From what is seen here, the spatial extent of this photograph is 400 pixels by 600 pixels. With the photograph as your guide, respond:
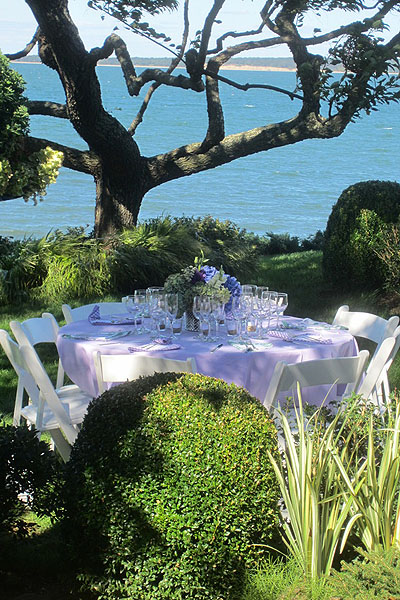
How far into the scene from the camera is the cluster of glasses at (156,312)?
511cm

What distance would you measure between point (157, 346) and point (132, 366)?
2.05 ft

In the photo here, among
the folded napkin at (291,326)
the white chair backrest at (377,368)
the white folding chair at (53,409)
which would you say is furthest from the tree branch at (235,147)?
the white folding chair at (53,409)

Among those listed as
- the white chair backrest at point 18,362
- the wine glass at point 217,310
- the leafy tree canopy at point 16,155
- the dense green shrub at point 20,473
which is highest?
the leafy tree canopy at point 16,155

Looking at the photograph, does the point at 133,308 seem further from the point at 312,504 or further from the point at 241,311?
the point at 312,504

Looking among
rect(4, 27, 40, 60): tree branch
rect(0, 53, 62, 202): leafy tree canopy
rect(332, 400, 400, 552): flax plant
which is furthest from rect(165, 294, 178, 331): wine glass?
rect(4, 27, 40, 60): tree branch

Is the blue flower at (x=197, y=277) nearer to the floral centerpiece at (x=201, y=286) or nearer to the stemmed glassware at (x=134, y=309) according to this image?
the floral centerpiece at (x=201, y=286)

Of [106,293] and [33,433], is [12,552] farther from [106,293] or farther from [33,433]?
[106,293]

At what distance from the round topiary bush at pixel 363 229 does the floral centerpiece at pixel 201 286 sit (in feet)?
15.7

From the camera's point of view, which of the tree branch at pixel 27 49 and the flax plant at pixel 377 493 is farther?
the tree branch at pixel 27 49

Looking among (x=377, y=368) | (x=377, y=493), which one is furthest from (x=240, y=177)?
(x=377, y=493)

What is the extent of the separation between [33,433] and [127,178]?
25.4ft

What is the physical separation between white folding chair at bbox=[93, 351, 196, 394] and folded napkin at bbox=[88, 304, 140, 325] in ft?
3.62

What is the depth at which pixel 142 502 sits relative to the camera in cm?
324

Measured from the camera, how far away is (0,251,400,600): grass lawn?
372 centimetres
